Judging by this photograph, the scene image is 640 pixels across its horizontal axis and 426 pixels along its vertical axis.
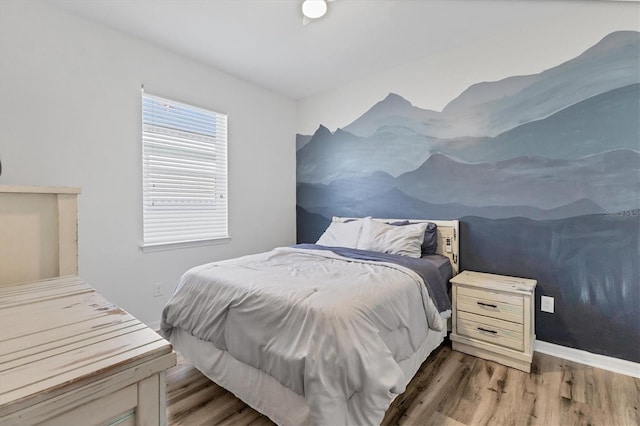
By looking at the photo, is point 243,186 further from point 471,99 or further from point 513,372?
point 513,372

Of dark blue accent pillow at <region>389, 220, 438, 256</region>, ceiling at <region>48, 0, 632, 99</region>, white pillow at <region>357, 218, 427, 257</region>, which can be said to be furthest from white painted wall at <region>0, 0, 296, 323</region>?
dark blue accent pillow at <region>389, 220, 438, 256</region>

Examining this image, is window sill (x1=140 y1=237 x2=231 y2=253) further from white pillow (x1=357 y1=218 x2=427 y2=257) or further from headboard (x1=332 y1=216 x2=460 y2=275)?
headboard (x1=332 y1=216 x2=460 y2=275)

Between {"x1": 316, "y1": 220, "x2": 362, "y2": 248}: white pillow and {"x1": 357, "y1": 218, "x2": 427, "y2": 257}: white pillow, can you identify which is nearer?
{"x1": 357, "y1": 218, "x2": 427, "y2": 257}: white pillow

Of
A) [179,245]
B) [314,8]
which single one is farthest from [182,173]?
[314,8]

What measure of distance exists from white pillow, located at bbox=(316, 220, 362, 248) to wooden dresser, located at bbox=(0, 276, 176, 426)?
2311 mm

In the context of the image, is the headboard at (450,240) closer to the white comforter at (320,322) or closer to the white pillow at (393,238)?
the white pillow at (393,238)

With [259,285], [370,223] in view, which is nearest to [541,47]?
[370,223]

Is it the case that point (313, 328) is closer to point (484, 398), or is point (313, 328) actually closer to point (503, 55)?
point (484, 398)

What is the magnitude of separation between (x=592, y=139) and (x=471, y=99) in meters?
0.94

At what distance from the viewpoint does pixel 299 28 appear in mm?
2393

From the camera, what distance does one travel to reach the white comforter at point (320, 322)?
4.04 feet

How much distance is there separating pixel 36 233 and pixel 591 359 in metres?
3.28

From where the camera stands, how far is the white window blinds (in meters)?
2.63

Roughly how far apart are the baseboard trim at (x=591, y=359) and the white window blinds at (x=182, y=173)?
3.09m
